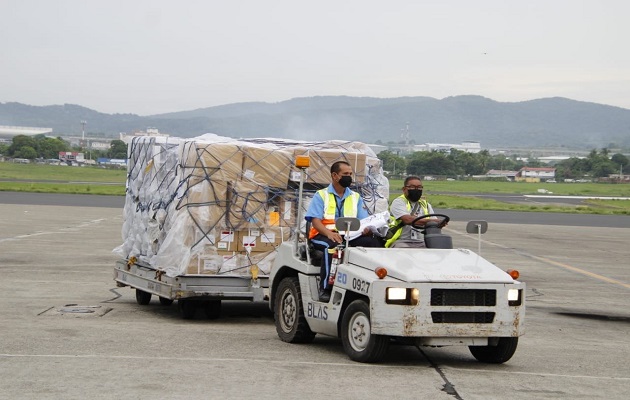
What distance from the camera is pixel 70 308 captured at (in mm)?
14828

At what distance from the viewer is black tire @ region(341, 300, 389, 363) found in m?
10.4

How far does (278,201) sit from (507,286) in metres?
4.45

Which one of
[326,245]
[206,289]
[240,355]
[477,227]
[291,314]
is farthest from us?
[206,289]

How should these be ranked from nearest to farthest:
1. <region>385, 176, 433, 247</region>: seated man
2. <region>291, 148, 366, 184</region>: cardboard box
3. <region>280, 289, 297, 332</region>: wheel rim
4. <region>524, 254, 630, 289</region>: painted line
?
<region>385, 176, 433, 247</region>: seated man, <region>280, 289, 297, 332</region>: wheel rim, <region>291, 148, 366, 184</region>: cardboard box, <region>524, 254, 630, 289</region>: painted line

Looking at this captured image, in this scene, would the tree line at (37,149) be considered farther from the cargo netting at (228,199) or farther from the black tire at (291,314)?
the black tire at (291,314)

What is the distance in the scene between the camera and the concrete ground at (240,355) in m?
9.13

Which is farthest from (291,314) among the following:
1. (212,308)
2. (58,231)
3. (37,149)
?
(37,149)

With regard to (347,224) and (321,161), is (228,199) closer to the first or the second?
(321,161)

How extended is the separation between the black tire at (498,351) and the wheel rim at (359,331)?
1277 mm

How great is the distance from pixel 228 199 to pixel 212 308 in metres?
1.54

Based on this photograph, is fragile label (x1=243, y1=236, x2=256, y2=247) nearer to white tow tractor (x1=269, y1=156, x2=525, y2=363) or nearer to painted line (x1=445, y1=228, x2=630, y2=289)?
white tow tractor (x1=269, y1=156, x2=525, y2=363)

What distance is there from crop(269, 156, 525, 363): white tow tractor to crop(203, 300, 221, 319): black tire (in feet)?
10.5

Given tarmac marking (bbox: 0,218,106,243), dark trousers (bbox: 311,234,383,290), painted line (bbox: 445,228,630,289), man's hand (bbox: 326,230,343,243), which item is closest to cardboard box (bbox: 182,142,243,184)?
dark trousers (bbox: 311,234,383,290)

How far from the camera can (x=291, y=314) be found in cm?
1198
